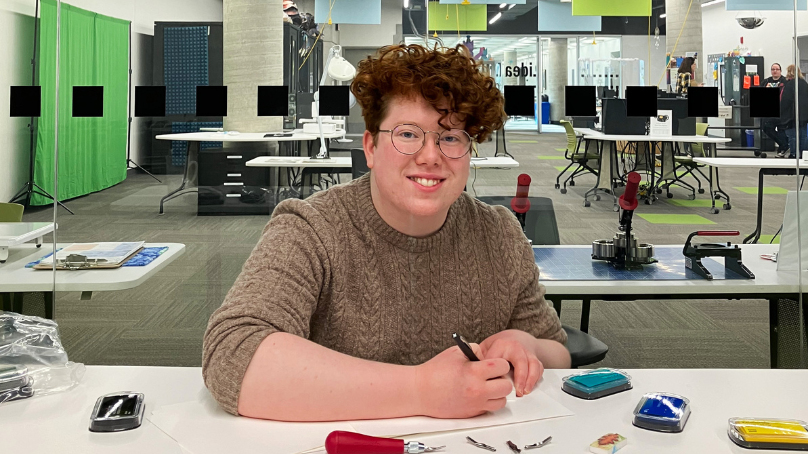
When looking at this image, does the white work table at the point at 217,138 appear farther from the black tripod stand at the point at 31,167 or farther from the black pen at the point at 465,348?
the black pen at the point at 465,348

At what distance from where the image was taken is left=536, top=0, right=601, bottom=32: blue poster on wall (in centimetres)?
347

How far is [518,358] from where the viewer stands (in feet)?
4.24

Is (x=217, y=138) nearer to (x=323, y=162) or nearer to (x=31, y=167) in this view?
(x=323, y=162)

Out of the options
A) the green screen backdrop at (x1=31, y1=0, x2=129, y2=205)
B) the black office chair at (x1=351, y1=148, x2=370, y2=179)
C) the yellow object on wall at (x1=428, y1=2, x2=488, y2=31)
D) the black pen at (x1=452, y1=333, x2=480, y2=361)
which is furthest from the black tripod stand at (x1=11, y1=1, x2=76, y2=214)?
the black pen at (x1=452, y1=333, x2=480, y2=361)

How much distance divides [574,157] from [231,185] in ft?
5.20

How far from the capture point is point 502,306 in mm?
1531

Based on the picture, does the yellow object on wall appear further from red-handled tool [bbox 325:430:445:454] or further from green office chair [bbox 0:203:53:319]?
red-handled tool [bbox 325:430:445:454]

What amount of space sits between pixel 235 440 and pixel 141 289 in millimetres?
2608

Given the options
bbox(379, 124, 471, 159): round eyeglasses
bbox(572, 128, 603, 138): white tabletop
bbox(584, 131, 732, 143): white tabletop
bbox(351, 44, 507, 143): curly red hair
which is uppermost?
bbox(572, 128, 603, 138): white tabletop

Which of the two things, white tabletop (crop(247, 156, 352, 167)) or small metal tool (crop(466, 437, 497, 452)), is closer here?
small metal tool (crop(466, 437, 497, 452))

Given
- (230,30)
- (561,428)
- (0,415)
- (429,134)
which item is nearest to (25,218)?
(230,30)

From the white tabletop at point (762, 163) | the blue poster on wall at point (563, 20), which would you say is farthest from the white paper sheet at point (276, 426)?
the blue poster on wall at point (563, 20)

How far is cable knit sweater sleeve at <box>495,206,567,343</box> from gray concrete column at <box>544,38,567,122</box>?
1924mm

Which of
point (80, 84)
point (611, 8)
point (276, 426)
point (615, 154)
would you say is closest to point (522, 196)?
point (615, 154)
